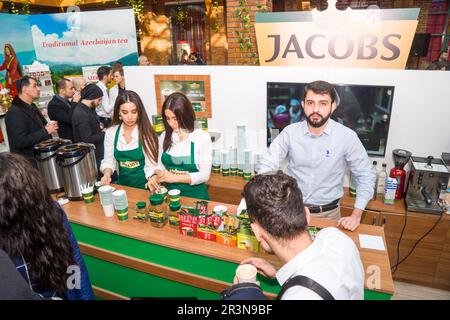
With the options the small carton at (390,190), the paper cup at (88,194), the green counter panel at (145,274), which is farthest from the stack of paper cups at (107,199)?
the small carton at (390,190)

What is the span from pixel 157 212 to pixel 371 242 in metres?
1.27

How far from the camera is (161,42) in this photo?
374 inches

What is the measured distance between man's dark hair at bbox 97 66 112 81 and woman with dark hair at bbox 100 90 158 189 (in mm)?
→ 2838

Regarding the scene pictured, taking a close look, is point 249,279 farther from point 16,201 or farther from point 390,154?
point 390,154

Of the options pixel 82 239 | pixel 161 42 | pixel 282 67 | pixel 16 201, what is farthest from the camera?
pixel 161 42

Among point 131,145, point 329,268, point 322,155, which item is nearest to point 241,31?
point 131,145

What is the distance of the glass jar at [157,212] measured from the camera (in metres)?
2.02

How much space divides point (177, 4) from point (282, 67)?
25.7 feet

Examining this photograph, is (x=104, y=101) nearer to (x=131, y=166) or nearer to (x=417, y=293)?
(x=131, y=166)

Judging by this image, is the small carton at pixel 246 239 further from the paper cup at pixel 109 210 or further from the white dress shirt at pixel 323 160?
the paper cup at pixel 109 210

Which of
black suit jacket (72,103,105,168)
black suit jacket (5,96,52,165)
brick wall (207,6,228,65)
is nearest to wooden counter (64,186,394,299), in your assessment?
black suit jacket (72,103,105,168)

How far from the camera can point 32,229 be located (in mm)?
1266
